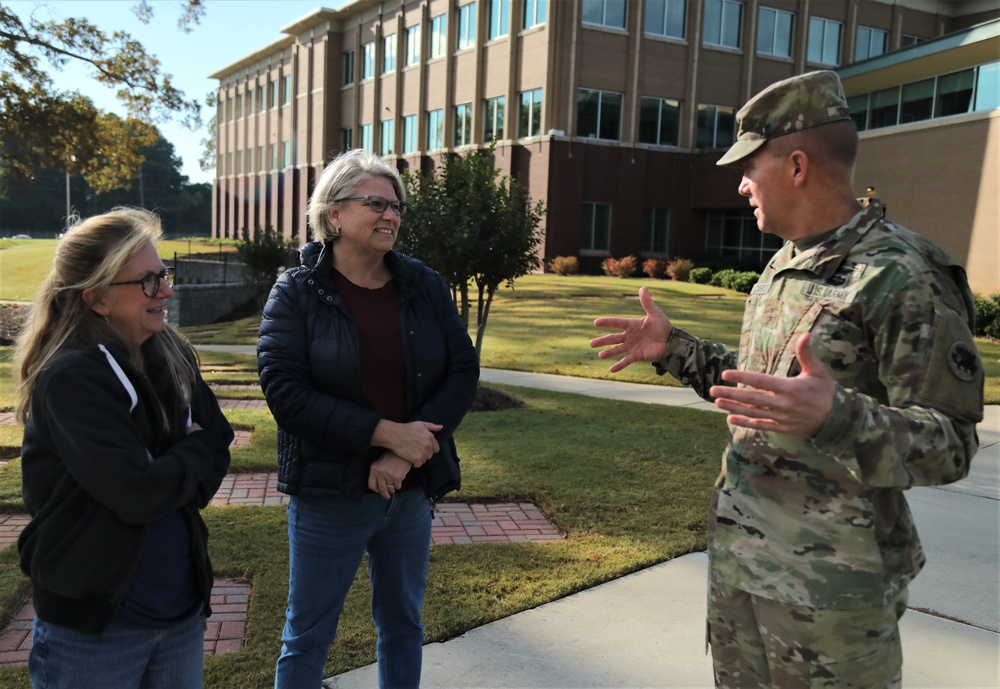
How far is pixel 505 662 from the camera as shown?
3447mm

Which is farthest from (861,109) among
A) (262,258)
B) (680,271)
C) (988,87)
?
(262,258)

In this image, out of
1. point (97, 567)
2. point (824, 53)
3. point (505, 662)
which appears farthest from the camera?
point (824, 53)

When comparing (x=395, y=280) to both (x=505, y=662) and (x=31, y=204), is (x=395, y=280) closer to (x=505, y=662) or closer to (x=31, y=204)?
(x=505, y=662)

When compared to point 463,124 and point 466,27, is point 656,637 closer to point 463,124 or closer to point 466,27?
point 463,124

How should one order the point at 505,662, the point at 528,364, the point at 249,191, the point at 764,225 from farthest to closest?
the point at 249,191, the point at 528,364, the point at 505,662, the point at 764,225

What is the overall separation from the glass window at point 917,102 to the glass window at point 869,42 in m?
11.6

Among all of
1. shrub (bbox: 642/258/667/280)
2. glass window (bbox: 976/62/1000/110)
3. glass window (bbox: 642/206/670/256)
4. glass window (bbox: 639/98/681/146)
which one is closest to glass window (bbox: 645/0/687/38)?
glass window (bbox: 639/98/681/146)

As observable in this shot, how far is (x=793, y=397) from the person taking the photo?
1.64m

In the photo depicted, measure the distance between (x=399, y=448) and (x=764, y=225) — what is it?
1.30 metres

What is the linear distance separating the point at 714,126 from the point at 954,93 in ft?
36.0

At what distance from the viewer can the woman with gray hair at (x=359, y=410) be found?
269 cm

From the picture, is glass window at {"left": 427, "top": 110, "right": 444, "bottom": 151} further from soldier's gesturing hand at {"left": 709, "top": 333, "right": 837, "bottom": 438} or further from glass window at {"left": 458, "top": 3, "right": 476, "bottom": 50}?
soldier's gesturing hand at {"left": 709, "top": 333, "right": 837, "bottom": 438}

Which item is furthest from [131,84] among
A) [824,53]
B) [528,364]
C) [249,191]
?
[249,191]

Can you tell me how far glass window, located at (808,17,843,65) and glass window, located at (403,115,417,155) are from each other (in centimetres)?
1815
